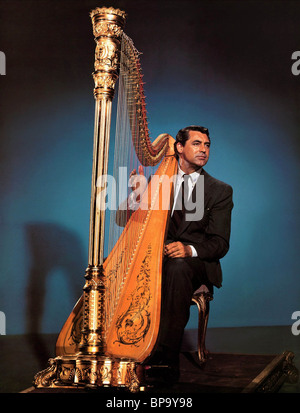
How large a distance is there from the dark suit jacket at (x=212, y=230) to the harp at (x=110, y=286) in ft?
0.94

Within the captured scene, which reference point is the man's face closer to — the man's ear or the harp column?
the man's ear

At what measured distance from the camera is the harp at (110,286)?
2.05 meters

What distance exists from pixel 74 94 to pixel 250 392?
2.60 m

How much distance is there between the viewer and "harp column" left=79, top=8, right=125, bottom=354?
2.08 metres

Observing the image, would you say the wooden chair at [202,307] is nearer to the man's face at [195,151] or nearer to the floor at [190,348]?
the floor at [190,348]

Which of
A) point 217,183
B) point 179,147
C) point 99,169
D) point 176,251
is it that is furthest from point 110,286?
point 179,147

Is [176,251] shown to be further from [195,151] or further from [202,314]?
[195,151]

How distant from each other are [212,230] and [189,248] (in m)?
0.21

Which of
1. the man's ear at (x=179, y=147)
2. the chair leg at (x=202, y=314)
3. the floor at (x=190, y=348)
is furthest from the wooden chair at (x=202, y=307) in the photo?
the man's ear at (x=179, y=147)

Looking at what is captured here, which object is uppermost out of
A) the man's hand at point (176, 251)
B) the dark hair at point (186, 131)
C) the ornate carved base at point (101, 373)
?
the dark hair at point (186, 131)

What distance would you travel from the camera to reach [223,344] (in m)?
3.55
